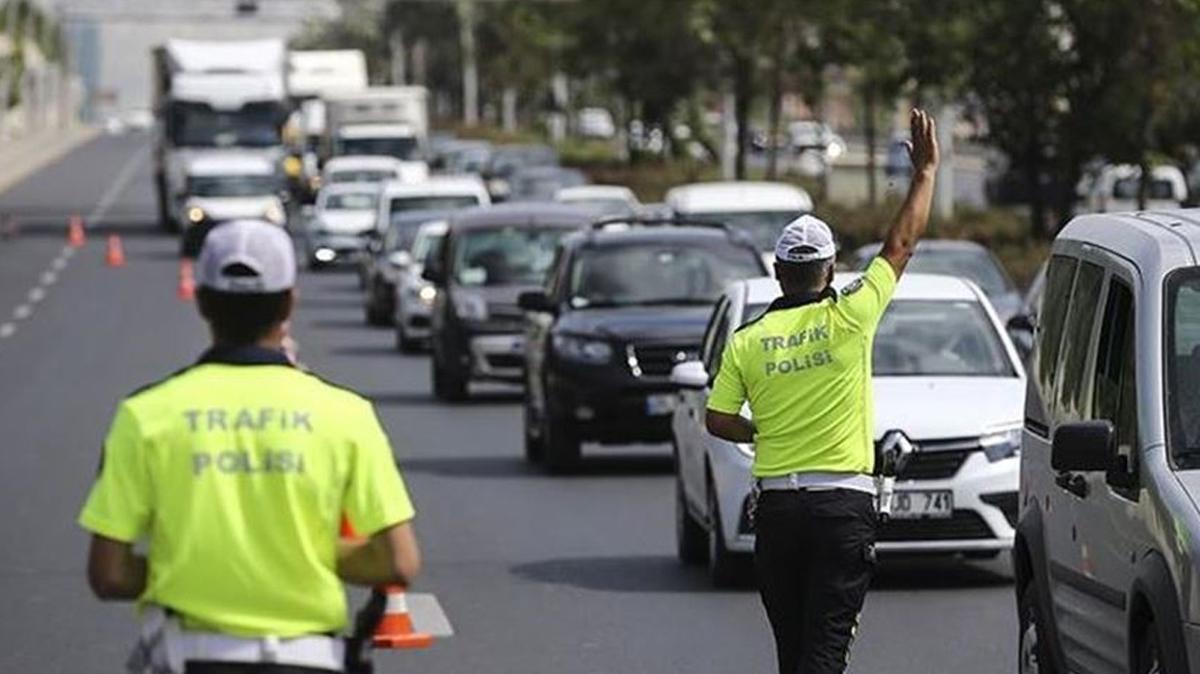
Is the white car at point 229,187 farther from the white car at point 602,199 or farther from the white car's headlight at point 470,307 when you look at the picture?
the white car's headlight at point 470,307

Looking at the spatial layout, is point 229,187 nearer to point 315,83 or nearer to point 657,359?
point 315,83

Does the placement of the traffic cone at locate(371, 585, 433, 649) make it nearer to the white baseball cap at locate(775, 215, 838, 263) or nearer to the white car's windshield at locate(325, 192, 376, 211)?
the white baseball cap at locate(775, 215, 838, 263)

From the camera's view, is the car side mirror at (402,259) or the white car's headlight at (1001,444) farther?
the car side mirror at (402,259)

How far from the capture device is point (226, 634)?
6512 mm

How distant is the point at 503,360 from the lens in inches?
1153

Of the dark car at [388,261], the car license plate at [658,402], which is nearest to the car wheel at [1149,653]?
the car license plate at [658,402]

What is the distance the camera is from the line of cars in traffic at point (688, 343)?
1559cm

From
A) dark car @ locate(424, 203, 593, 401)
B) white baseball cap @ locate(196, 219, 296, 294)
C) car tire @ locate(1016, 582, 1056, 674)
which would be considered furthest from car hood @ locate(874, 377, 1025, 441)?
dark car @ locate(424, 203, 593, 401)

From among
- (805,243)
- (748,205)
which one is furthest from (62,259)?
(805,243)

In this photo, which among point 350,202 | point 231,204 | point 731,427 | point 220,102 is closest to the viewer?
point 731,427

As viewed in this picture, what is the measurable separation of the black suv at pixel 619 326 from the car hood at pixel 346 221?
32.1m

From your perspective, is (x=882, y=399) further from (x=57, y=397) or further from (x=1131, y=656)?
(x=57, y=397)

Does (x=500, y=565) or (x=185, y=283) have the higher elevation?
(x=500, y=565)

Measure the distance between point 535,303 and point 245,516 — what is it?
1648 cm
